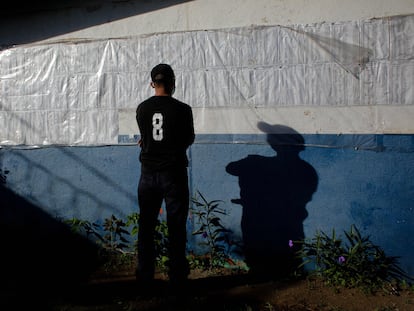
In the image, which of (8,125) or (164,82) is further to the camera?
(8,125)

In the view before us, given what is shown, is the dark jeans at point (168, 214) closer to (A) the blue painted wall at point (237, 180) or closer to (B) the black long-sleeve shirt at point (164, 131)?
(B) the black long-sleeve shirt at point (164, 131)

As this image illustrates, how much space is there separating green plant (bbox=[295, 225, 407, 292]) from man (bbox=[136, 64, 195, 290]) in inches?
53.1

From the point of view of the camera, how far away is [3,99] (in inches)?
212

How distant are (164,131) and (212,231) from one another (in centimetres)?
151

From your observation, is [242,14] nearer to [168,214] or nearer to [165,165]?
[165,165]

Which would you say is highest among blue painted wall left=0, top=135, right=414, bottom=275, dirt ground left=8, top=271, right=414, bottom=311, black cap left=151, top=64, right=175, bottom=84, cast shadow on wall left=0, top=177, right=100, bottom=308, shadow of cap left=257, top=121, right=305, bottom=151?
black cap left=151, top=64, right=175, bottom=84

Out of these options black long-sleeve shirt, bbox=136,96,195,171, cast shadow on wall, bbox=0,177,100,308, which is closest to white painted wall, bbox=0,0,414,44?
black long-sleeve shirt, bbox=136,96,195,171

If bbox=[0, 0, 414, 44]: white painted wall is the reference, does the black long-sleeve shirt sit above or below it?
below

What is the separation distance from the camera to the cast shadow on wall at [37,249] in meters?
4.68

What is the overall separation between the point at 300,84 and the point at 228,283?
217cm

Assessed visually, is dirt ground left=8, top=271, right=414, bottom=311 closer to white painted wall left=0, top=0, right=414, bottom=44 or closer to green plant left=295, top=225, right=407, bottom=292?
green plant left=295, top=225, right=407, bottom=292

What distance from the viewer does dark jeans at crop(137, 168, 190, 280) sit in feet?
12.6

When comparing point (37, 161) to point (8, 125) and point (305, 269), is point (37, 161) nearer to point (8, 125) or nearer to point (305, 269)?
point (8, 125)

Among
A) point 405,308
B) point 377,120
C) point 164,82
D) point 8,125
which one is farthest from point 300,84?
point 8,125
